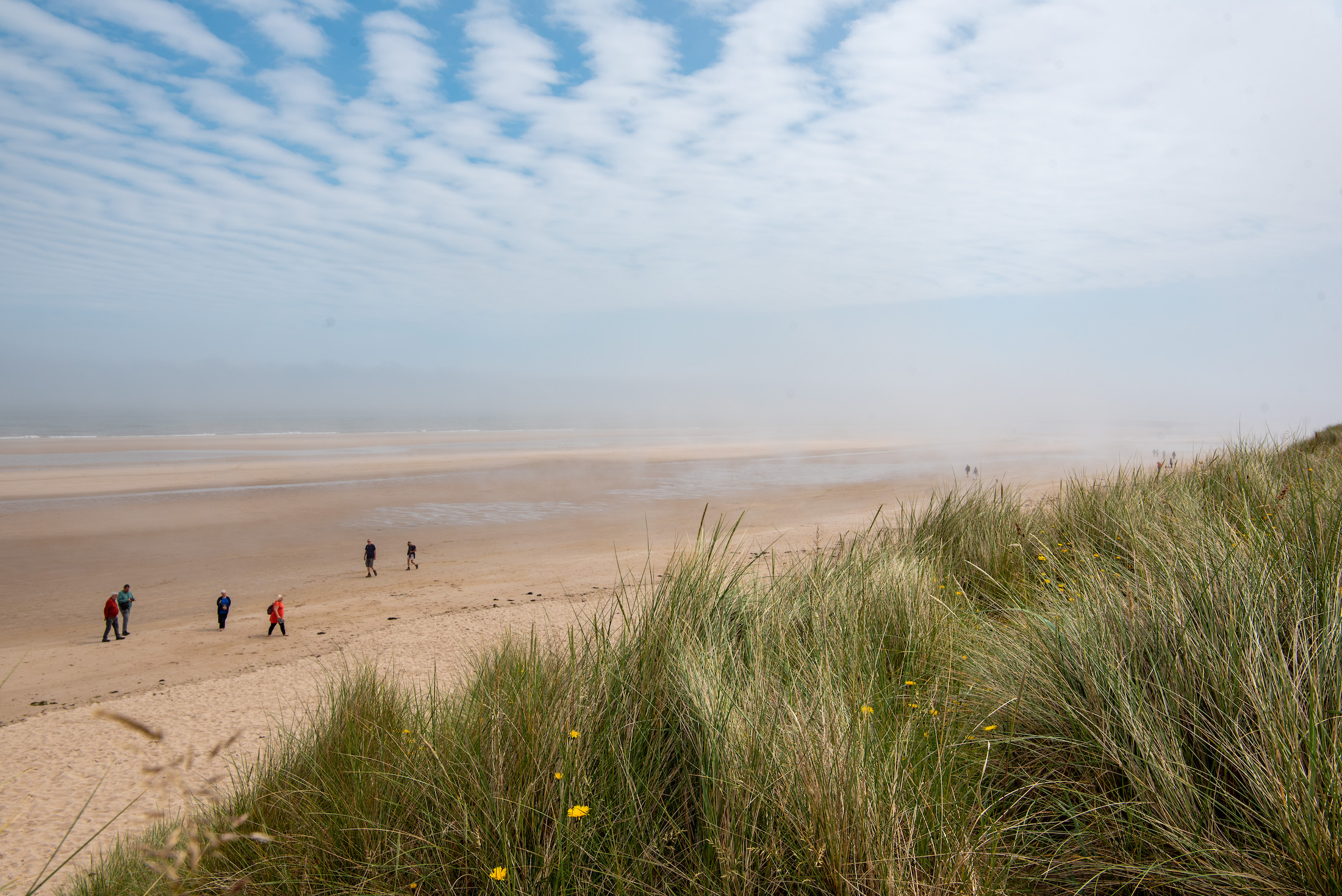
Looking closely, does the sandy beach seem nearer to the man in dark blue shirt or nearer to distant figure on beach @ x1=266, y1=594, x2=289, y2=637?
the man in dark blue shirt

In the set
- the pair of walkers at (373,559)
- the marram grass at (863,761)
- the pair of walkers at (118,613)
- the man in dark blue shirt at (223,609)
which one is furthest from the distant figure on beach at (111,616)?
the marram grass at (863,761)

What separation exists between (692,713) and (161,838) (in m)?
3.19

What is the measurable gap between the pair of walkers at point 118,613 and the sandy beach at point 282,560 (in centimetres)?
31

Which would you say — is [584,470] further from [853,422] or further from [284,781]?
[853,422]

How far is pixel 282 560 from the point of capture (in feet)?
68.9

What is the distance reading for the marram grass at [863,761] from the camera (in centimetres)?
231

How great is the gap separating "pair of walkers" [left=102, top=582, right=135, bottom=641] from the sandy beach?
31cm

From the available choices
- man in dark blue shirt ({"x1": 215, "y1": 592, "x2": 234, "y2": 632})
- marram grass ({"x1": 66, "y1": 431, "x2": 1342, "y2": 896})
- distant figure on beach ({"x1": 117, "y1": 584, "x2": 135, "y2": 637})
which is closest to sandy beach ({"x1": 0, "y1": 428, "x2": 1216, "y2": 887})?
man in dark blue shirt ({"x1": 215, "y1": 592, "x2": 234, "y2": 632})

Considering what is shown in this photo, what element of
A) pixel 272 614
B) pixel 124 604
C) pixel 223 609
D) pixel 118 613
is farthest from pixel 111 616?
pixel 272 614

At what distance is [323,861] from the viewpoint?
2949 mm

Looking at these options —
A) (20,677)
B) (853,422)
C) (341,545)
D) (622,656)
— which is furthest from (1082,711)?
(853,422)

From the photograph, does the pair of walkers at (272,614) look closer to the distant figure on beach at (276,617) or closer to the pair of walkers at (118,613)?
the distant figure on beach at (276,617)

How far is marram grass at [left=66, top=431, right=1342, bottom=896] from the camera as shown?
7.59 feet

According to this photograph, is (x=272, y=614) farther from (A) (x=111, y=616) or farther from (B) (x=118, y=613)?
(B) (x=118, y=613)
